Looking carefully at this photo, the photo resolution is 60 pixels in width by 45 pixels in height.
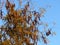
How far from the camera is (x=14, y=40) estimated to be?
19203mm

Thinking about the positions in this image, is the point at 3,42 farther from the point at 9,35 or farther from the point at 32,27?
the point at 32,27

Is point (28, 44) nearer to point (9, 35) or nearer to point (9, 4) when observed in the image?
point (9, 35)

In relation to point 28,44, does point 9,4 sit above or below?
above

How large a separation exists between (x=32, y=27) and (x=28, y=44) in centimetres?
119

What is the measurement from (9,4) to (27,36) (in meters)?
2.36

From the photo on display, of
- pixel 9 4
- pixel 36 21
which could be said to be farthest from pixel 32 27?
pixel 9 4

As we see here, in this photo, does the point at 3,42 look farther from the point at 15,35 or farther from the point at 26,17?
the point at 26,17

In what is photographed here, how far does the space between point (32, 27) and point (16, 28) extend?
3.89 ft

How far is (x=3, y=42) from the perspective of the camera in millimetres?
19219

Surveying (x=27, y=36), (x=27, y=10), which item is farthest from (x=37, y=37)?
(x=27, y=10)

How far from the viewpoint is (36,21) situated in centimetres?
2020

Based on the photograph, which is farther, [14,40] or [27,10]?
[27,10]

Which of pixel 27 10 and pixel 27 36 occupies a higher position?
pixel 27 10

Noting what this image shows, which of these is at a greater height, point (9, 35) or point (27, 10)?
point (27, 10)
